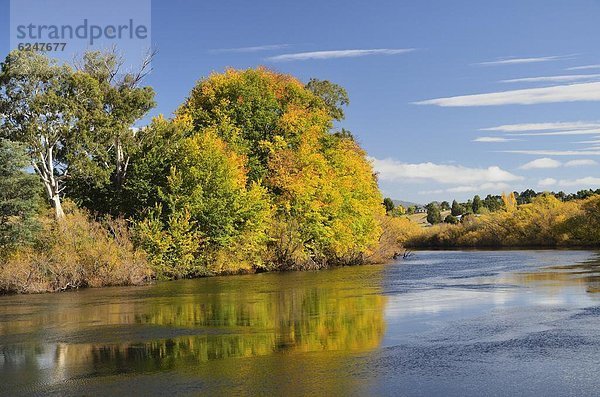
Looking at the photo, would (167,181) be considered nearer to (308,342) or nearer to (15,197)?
(15,197)

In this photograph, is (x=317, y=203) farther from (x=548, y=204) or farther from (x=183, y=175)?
(x=548, y=204)

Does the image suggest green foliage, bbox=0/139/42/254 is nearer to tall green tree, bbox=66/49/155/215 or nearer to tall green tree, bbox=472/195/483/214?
tall green tree, bbox=66/49/155/215

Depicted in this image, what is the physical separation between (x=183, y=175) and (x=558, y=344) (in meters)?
34.6

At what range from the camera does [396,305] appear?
27.2 metres

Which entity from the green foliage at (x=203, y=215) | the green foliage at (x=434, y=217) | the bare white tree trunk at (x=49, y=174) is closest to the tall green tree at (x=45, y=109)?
the bare white tree trunk at (x=49, y=174)

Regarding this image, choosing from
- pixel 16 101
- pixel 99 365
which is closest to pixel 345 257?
pixel 16 101

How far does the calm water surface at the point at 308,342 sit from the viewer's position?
14.1 metres

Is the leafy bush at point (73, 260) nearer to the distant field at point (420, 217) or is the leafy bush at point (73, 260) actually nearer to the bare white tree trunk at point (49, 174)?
the bare white tree trunk at point (49, 174)

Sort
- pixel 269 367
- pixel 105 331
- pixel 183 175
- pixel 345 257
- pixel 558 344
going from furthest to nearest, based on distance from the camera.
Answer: pixel 345 257 → pixel 183 175 → pixel 105 331 → pixel 558 344 → pixel 269 367

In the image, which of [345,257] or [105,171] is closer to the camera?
[105,171]

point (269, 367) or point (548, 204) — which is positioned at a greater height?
point (548, 204)

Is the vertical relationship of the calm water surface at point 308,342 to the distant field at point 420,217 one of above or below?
below

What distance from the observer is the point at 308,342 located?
18.7 metres

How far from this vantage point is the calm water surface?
14.1m
